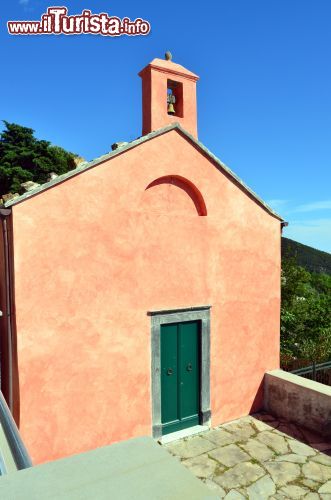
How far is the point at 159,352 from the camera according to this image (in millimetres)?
6703

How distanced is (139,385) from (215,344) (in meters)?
1.92

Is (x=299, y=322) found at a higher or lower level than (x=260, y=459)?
lower

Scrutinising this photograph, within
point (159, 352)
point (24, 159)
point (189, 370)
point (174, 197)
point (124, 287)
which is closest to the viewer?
point (124, 287)

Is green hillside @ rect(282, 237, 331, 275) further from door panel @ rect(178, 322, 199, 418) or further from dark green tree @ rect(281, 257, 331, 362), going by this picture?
door panel @ rect(178, 322, 199, 418)

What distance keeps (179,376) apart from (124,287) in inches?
89.9

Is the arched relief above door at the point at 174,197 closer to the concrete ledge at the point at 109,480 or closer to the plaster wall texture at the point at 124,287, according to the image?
the plaster wall texture at the point at 124,287

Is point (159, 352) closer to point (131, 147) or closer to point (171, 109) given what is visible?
point (131, 147)

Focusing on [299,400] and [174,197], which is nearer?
[174,197]

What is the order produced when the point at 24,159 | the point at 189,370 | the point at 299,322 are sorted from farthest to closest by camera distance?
1. the point at 24,159
2. the point at 299,322
3. the point at 189,370

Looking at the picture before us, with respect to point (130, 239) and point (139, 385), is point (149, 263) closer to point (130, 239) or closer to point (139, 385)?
point (130, 239)

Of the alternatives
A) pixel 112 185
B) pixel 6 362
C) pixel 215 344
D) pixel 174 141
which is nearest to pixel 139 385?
pixel 215 344

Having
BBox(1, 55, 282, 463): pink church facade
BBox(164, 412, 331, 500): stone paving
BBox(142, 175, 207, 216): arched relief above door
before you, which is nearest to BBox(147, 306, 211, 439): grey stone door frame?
BBox(1, 55, 282, 463): pink church facade

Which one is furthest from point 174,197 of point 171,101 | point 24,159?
point 24,159

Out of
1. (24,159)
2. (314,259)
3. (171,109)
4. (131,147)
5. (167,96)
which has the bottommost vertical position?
(314,259)
